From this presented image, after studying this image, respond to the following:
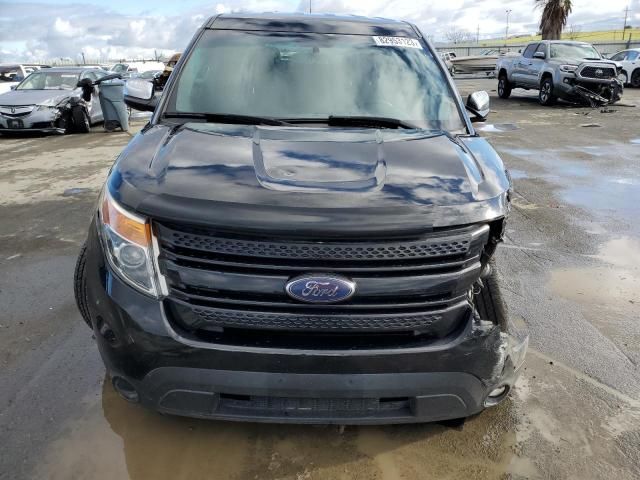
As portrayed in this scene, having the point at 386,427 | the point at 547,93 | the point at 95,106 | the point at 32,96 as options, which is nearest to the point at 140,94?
the point at 386,427

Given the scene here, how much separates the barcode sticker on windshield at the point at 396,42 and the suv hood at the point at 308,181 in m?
1.14

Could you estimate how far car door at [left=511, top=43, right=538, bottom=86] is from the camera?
1900 cm

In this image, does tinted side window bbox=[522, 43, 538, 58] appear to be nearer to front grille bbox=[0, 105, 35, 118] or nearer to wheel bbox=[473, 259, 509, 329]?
front grille bbox=[0, 105, 35, 118]

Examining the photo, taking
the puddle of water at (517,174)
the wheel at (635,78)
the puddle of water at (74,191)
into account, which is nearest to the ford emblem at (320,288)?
the puddle of water at (74,191)

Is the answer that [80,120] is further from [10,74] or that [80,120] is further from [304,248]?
[304,248]

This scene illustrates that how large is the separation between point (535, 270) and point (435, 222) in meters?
2.94

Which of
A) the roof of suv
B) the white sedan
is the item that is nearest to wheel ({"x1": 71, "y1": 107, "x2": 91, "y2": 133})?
the roof of suv

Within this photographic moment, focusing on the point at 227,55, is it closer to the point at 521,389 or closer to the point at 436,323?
the point at 436,323

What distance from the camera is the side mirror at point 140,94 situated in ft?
12.4

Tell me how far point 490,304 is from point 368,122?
1224 mm

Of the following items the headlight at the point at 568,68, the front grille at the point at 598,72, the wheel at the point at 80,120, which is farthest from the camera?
the headlight at the point at 568,68

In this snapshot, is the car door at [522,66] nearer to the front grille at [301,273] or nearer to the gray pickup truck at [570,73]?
the gray pickup truck at [570,73]

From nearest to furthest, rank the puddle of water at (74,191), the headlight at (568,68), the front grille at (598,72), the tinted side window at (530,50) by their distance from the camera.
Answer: the puddle of water at (74,191)
the front grille at (598,72)
the headlight at (568,68)
the tinted side window at (530,50)

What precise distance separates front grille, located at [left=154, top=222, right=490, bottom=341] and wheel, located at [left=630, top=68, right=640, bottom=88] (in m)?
27.7
